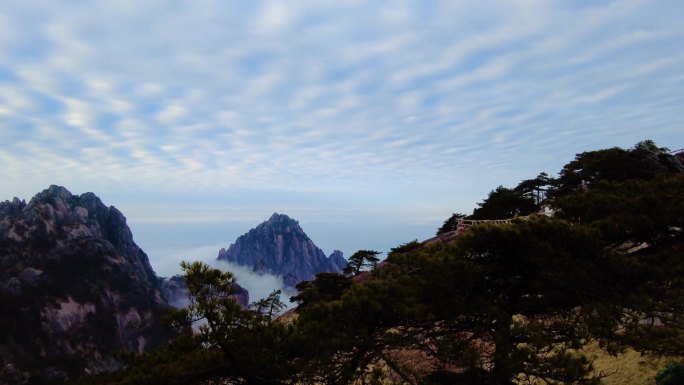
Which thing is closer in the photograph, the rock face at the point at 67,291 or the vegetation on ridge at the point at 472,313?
the vegetation on ridge at the point at 472,313

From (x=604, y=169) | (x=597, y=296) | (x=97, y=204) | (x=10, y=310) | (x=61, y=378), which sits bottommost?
(x=61, y=378)

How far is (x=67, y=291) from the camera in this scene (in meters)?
103

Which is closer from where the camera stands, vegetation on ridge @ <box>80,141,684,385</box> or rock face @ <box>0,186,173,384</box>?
vegetation on ridge @ <box>80,141,684,385</box>

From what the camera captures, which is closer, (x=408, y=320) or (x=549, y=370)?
(x=549, y=370)

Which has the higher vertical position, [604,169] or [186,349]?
[604,169]

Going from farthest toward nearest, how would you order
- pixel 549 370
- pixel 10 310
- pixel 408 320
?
1. pixel 10 310
2. pixel 408 320
3. pixel 549 370

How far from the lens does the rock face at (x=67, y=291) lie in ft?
286

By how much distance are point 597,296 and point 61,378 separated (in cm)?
9908

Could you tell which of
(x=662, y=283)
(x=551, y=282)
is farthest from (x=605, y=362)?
(x=551, y=282)

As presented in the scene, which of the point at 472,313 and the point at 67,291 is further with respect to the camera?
the point at 67,291

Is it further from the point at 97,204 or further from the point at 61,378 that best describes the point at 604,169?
the point at 97,204

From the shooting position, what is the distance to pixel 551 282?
8281 millimetres

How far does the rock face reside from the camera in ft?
286

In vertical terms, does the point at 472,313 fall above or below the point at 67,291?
above
